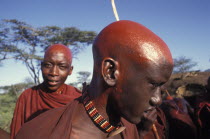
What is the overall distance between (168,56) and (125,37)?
0.27 m

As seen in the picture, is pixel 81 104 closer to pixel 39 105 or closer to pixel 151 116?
pixel 151 116

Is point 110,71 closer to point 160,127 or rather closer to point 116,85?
point 116,85

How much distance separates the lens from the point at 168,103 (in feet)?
13.5

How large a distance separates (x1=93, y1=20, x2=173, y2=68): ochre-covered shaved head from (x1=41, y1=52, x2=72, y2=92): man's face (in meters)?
1.69

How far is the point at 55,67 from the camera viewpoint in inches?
111

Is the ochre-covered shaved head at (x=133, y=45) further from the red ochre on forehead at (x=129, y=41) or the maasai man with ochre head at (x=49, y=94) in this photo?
the maasai man with ochre head at (x=49, y=94)

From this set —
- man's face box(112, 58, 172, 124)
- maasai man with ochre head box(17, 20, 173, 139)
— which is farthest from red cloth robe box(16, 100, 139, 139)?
man's face box(112, 58, 172, 124)

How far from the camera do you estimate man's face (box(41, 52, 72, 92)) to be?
280 cm

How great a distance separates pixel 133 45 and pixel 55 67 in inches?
73.8

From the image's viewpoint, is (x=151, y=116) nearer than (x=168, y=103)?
Yes

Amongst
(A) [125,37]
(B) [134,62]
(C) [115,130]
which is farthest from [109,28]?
(C) [115,130]

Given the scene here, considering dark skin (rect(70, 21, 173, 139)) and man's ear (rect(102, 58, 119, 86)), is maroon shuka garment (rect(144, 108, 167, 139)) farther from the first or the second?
man's ear (rect(102, 58, 119, 86))

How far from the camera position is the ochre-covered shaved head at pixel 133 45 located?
1150 millimetres

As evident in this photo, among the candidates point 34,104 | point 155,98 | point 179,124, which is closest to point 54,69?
point 34,104
